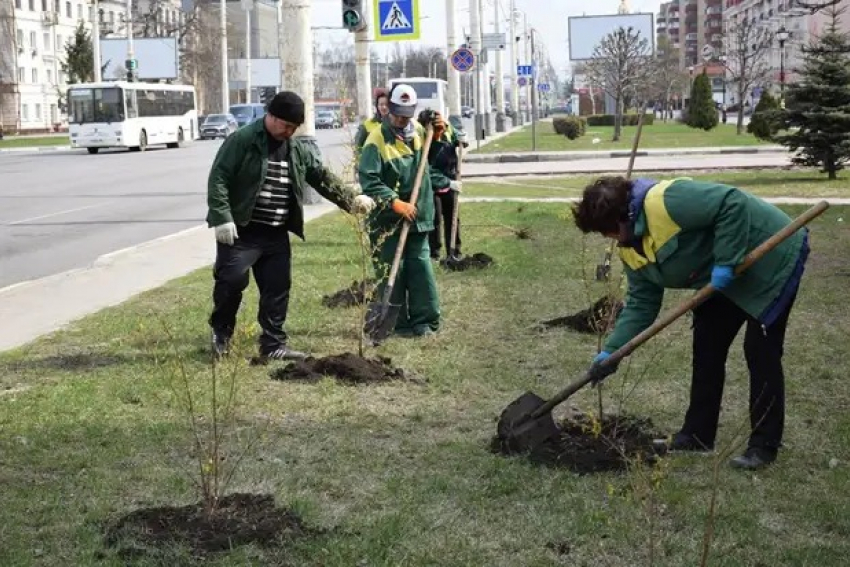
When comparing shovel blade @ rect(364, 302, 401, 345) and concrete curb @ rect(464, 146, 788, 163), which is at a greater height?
concrete curb @ rect(464, 146, 788, 163)

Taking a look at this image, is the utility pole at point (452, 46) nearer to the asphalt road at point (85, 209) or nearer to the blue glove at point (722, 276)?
the asphalt road at point (85, 209)

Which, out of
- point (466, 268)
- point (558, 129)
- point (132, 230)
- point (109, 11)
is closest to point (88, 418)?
point (466, 268)

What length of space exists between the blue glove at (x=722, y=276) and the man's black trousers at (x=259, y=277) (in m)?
3.51

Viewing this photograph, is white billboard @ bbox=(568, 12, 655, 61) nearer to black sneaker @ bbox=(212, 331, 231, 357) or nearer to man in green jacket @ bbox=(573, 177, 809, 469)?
black sneaker @ bbox=(212, 331, 231, 357)

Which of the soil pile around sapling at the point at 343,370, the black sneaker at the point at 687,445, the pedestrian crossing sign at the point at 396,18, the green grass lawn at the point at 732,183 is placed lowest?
the black sneaker at the point at 687,445

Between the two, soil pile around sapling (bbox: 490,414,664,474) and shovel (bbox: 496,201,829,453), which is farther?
soil pile around sapling (bbox: 490,414,664,474)

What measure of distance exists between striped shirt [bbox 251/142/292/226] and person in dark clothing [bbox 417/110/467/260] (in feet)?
13.4

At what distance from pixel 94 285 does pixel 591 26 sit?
69169 mm

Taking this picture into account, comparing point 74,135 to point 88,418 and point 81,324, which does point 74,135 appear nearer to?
point 81,324

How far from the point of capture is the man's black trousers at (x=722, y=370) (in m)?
5.45

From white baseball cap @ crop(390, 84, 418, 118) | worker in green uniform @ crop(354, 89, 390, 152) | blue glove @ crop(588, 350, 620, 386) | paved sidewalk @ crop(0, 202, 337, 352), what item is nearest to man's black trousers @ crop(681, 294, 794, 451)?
blue glove @ crop(588, 350, 620, 386)

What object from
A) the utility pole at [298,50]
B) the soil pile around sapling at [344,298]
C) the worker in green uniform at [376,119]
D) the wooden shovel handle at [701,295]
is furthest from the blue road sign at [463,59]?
the wooden shovel handle at [701,295]

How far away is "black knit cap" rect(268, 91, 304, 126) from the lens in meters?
7.46

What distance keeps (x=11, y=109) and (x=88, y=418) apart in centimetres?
8592
